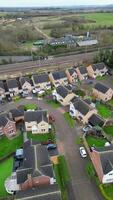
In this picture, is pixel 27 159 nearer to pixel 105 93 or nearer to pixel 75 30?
pixel 105 93

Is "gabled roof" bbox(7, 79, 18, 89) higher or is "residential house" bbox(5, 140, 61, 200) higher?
"gabled roof" bbox(7, 79, 18, 89)

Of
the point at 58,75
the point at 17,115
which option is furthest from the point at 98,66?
the point at 17,115

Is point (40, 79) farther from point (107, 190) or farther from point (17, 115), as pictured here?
point (107, 190)

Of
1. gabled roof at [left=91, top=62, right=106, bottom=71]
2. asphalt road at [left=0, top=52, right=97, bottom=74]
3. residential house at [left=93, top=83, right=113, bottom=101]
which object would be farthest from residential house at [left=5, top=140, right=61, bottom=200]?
asphalt road at [left=0, top=52, right=97, bottom=74]

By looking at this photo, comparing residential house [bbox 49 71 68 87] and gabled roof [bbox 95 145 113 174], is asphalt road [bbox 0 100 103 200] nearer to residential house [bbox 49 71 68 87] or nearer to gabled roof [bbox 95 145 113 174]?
gabled roof [bbox 95 145 113 174]

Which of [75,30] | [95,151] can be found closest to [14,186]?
[95,151]
